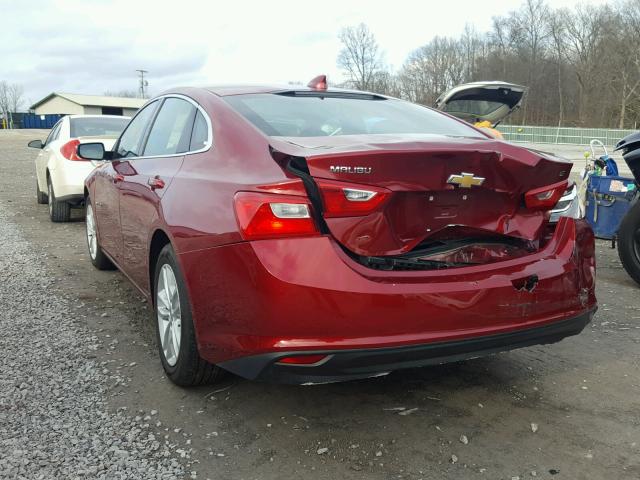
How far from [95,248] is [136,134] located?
5.67 ft

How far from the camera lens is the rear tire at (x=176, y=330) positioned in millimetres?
2877

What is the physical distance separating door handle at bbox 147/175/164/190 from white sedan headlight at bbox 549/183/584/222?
2044 mm

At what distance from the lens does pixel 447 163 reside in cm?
245

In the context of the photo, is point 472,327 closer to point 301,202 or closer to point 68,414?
point 301,202

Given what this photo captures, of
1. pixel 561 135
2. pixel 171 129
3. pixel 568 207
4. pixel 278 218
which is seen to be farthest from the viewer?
pixel 561 135

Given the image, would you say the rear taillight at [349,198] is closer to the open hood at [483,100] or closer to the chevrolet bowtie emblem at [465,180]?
the chevrolet bowtie emblem at [465,180]

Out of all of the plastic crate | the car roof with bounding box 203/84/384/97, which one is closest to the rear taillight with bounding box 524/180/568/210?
the car roof with bounding box 203/84/384/97

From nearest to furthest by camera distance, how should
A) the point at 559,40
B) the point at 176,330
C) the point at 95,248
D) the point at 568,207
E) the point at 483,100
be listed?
the point at 568,207
the point at 176,330
the point at 95,248
the point at 483,100
the point at 559,40

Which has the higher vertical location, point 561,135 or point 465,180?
point 561,135

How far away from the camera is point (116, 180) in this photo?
4.21m

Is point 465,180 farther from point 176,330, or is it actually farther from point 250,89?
point 176,330

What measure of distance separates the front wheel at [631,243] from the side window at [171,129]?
13.3 ft

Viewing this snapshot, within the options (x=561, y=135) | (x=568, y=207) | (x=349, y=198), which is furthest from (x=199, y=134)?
(x=561, y=135)

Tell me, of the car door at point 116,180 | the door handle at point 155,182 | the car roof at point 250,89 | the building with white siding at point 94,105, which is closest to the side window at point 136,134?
the car door at point 116,180
